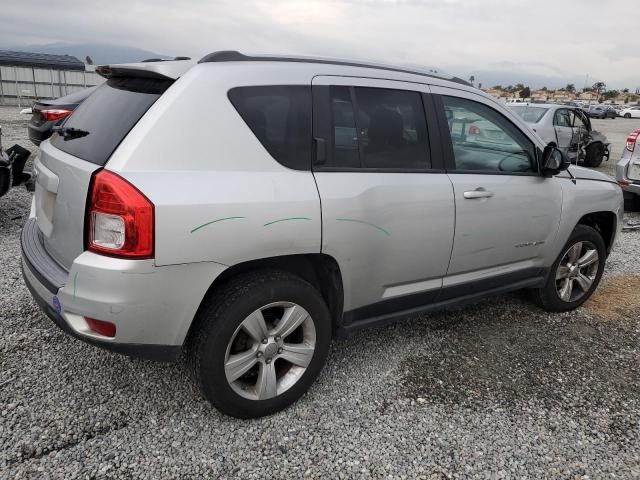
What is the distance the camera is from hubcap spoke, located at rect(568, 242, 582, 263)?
4.13 m

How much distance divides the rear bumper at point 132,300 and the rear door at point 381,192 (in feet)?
2.44

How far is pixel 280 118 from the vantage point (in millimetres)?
2549

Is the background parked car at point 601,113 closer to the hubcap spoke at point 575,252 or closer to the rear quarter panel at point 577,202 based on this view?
the rear quarter panel at point 577,202

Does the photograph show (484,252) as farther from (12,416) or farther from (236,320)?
(12,416)

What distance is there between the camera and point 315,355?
278 cm

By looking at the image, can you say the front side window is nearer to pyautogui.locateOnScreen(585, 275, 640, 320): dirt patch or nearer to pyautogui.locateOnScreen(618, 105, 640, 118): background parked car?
pyautogui.locateOnScreen(585, 275, 640, 320): dirt patch

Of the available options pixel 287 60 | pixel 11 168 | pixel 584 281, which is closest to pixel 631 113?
pixel 584 281

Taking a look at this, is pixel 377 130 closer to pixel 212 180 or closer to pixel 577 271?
pixel 212 180

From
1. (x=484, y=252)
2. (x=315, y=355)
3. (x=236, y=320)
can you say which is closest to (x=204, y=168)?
(x=236, y=320)

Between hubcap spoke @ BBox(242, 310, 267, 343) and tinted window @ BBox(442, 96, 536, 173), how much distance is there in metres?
1.61

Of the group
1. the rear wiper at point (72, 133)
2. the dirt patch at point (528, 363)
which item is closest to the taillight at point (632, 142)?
the dirt patch at point (528, 363)

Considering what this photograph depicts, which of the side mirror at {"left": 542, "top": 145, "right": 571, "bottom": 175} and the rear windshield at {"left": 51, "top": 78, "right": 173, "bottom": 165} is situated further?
the side mirror at {"left": 542, "top": 145, "right": 571, "bottom": 175}

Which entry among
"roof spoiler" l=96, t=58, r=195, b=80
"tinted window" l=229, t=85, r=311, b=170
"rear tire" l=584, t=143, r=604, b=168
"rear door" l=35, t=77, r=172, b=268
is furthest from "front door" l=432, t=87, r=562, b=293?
"rear tire" l=584, t=143, r=604, b=168

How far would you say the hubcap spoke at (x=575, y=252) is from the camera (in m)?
4.13
